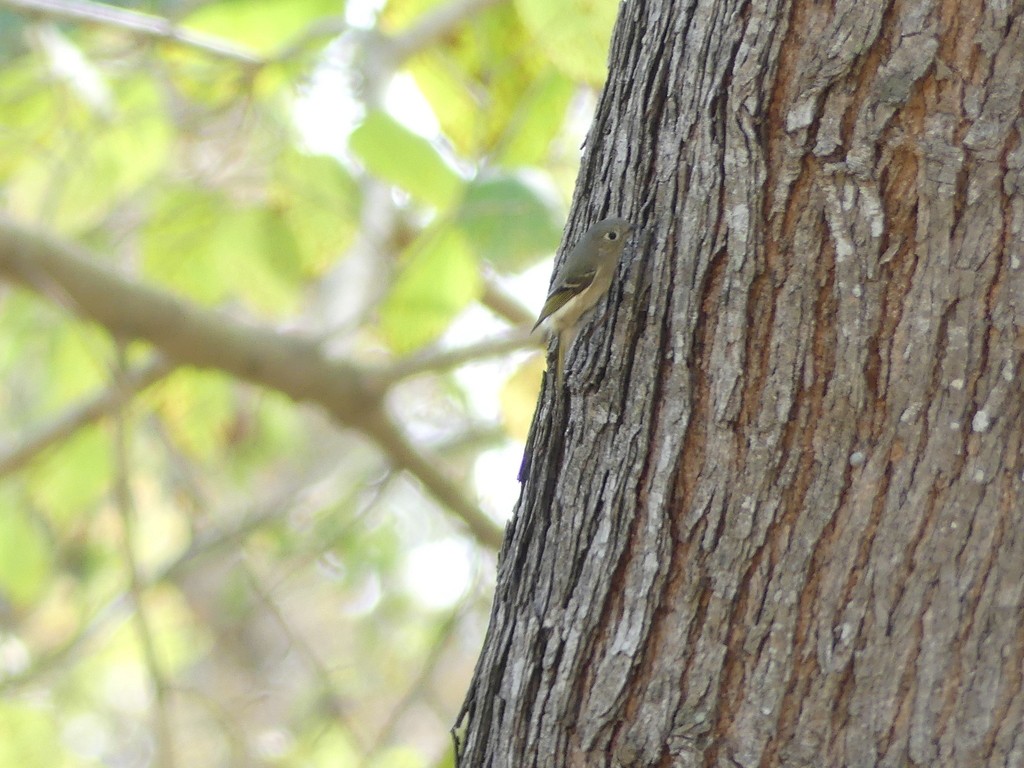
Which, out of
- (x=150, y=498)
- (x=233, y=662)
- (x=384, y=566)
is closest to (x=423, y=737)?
(x=233, y=662)

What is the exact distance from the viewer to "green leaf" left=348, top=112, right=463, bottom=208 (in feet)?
8.04

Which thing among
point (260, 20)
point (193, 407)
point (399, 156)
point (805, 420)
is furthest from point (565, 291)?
point (193, 407)

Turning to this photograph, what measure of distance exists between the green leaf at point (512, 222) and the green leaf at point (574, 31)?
34 centimetres

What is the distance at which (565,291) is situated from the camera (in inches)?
65.1

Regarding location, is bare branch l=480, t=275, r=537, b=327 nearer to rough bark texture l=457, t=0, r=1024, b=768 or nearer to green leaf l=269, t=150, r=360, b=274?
green leaf l=269, t=150, r=360, b=274

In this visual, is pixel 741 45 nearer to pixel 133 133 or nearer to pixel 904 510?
pixel 904 510

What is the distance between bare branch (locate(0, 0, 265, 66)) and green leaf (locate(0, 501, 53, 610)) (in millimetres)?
1796

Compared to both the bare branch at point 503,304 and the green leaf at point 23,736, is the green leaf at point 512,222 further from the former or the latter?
the green leaf at point 23,736

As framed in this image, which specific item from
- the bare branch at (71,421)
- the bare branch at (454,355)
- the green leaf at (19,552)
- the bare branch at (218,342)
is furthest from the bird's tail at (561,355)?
the green leaf at (19,552)

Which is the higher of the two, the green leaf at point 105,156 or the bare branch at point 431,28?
the bare branch at point 431,28

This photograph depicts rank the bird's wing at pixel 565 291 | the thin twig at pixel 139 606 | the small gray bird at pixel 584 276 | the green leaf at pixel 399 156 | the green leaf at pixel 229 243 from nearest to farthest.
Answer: the small gray bird at pixel 584 276 < the bird's wing at pixel 565 291 < the green leaf at pixel 399 156 < the thin twig at pixel 139 606 < the green leaf at pixel 229 243

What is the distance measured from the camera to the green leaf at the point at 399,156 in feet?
8.04

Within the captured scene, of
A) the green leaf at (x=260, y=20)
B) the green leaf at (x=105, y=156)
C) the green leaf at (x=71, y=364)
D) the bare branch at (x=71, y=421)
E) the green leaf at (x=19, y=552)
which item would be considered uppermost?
the green leaf at (x=260, y=20)

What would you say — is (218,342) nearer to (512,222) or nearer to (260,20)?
(260,20)
